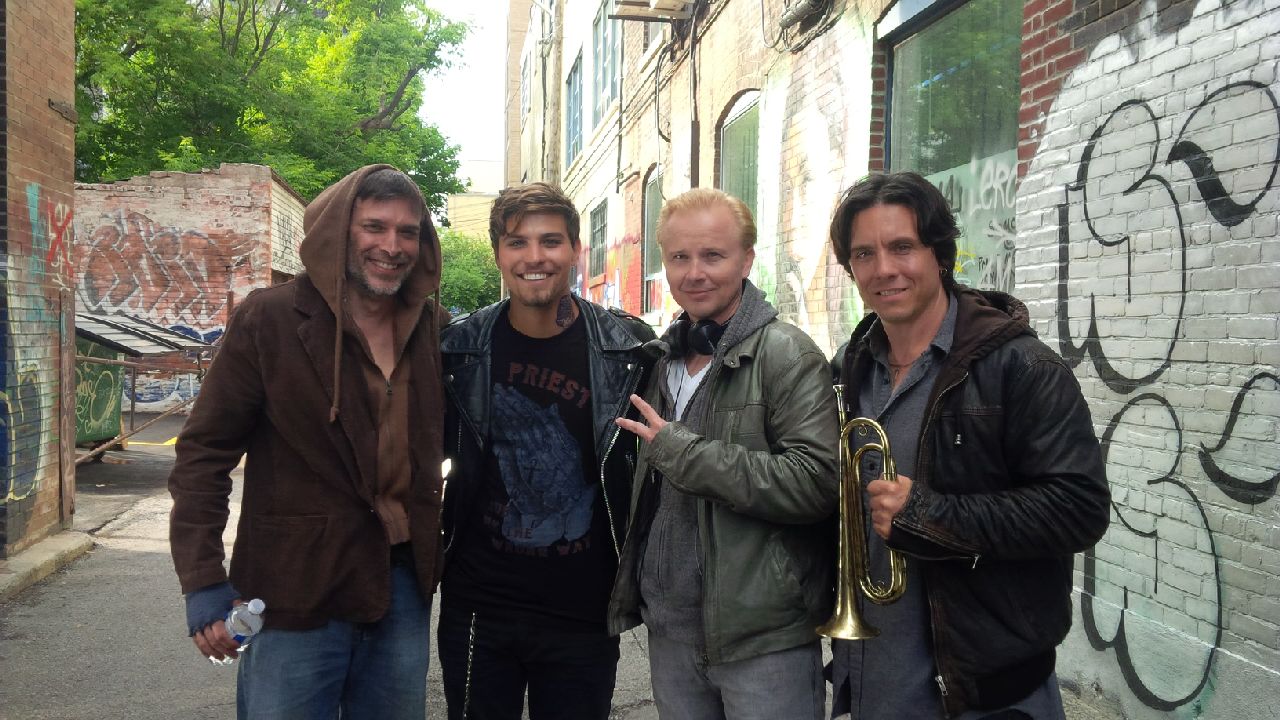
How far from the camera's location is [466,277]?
43.9 metres

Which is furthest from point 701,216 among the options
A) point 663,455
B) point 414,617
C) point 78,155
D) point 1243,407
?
point 78,155

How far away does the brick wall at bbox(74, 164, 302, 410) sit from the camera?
1783 cm

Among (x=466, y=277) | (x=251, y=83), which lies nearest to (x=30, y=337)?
(x=251, y=83)

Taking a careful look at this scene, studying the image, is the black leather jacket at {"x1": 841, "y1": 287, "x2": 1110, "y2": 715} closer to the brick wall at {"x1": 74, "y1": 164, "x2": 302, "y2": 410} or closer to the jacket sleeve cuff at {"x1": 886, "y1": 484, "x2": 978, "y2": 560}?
the jacket sleeve cuff at {"x1": 886, "y1": 484, "x2": 978, "y2": 560}

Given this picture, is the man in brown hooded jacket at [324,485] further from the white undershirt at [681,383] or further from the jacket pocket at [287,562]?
the white undershirt at [681,383]

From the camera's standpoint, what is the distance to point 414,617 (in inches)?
104

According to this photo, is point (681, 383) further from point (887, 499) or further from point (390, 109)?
point (390, 109)

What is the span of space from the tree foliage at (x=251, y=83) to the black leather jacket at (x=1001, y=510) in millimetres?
21754

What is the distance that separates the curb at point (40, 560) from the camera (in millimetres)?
6037

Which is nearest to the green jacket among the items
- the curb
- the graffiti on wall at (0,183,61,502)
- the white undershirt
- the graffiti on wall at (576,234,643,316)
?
the white undershirt

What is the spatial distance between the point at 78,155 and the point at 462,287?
22230 mm

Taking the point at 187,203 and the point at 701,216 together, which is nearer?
the point at 701,216

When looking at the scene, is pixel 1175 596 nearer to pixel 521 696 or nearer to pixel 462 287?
pixel 521 696

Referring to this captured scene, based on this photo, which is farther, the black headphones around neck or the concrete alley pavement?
the concrete alley pavement
